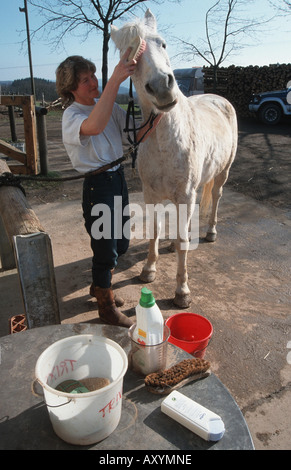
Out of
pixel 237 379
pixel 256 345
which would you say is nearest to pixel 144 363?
pixel 237 379

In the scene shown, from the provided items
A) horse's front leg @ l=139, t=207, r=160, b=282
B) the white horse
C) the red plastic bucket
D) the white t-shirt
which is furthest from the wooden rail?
the red plastic bucket

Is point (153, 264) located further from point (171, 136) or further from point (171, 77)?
point (171, 77)

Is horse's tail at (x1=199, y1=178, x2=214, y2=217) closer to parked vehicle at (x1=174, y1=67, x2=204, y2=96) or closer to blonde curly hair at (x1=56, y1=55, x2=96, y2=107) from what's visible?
blonde curly hair at (x1=56, y1=55, x2=96, y2=107)

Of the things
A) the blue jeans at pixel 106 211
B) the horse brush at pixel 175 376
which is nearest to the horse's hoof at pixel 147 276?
the blue jeans at pixel 106 211

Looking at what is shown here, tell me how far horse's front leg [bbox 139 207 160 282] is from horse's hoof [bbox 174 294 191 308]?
44cm

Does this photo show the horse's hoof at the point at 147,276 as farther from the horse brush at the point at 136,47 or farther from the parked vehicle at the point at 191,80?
the parked vehicle at the point at 191,80

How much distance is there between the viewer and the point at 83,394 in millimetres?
919

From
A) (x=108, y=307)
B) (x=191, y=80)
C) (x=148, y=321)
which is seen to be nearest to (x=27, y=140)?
(x=108, y=307)

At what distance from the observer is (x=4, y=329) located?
266 cm

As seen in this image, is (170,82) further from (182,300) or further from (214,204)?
(214,204)

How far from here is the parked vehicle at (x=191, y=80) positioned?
1611cm

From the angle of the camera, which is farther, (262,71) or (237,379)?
(262,71)

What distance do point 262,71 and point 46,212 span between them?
48.0 feet
